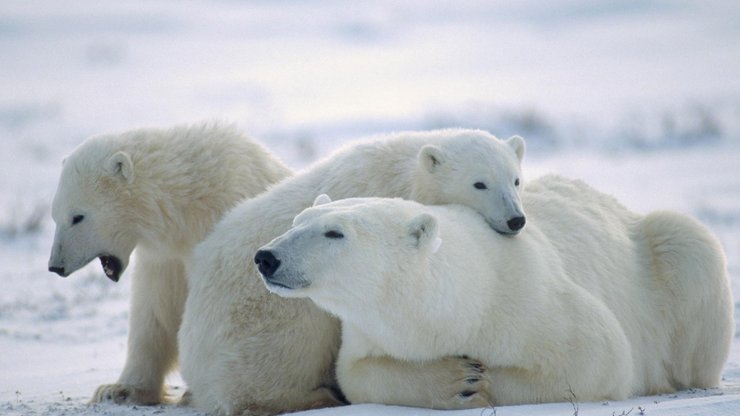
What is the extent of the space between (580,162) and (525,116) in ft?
6.99

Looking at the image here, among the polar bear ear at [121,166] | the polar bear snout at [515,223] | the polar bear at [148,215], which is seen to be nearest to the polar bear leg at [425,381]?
the polar bear snout at [515,223]

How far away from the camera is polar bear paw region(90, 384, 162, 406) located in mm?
5895

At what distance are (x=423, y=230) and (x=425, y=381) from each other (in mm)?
712

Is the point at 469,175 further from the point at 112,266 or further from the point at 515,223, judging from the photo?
the point at 112,266

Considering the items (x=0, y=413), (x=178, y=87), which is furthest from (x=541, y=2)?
(x=0, y=413)

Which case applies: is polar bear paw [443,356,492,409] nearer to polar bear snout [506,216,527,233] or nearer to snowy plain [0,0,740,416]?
snowy plain [0,0,740,416]

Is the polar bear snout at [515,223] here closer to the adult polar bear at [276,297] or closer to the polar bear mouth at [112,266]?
the adult polar bear at [276,297]

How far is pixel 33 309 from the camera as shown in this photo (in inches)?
320

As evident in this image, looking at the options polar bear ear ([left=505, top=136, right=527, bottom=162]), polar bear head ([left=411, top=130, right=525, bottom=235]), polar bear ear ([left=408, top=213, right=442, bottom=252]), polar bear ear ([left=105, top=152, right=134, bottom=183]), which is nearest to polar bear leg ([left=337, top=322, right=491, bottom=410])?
polar bear ear ([left=408, top=213, right=442, bottom=252])

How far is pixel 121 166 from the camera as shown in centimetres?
599

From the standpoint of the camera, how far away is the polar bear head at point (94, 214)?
6035 mm

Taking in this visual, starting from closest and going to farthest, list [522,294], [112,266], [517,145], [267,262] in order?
[267,262]
[522,294]
[517,145]
[112,266]

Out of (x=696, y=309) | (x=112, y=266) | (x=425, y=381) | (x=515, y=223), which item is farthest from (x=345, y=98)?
(x=425, y=381)

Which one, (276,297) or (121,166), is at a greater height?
(121,166)
